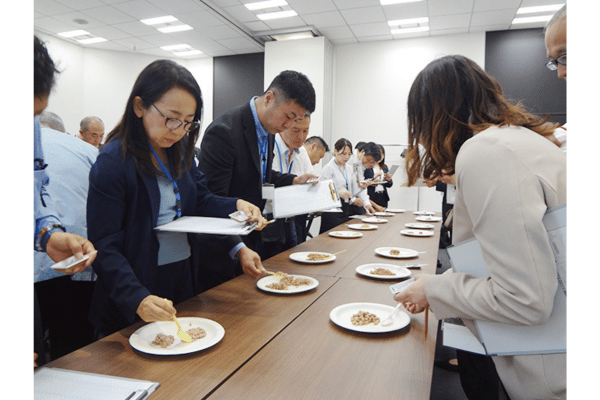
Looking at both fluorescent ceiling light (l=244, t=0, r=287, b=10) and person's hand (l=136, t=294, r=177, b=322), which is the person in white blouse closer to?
fluorescent ceiling light (l=244, t=0, r=287, b=10)

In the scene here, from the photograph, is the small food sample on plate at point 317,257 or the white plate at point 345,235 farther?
the white plate at point 345,235

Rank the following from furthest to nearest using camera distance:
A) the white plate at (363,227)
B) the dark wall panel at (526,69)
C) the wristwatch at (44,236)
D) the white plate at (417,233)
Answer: the dark wall panel at (526,69) < the white plate at (363,227) < the white plate at (417,233) < the wristwatch at (44,236)

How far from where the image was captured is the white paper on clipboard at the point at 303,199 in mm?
2201

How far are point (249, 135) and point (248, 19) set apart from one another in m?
4.86

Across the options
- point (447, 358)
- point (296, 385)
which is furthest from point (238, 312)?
point (447, 358)

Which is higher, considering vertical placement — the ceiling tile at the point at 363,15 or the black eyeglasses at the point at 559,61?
the ceiling tile at the point at 363,15

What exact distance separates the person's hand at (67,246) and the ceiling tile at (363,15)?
567cm

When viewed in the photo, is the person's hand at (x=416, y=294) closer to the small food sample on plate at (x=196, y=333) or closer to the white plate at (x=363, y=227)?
the small food sample on plate at (x=196, y=333)

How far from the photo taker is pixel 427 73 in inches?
43.6

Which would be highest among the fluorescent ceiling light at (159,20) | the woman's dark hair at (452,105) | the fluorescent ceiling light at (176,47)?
the fluorescent ceiling light at (176,47)

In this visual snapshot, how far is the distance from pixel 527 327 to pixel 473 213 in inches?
10.9

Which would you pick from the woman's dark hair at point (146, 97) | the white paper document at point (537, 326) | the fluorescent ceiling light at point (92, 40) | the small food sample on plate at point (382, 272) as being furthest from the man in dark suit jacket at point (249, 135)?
the fluorescent ceiling light at point (92, 40)

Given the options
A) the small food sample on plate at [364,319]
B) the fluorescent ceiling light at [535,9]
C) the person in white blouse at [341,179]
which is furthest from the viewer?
the fluorescent ceiling light at [535,9]

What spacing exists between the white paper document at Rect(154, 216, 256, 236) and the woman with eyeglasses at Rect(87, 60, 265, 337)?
0.08m
